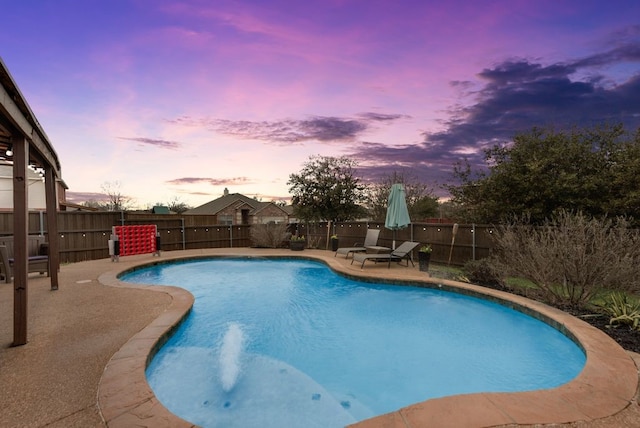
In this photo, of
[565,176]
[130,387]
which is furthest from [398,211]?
[130,387]

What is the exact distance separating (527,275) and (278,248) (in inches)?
423

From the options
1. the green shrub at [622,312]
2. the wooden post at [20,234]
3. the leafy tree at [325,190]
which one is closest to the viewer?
the wooden post at [20,234]

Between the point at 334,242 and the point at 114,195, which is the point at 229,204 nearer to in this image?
the point at 114,195

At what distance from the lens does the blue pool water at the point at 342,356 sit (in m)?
3.54

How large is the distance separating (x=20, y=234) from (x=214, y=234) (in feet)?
40.1

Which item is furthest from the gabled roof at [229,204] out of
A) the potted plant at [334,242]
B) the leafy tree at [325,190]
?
the potted plant at [334,242]

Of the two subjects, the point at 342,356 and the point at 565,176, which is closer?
the point at 342,356

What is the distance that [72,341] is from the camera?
3861mm

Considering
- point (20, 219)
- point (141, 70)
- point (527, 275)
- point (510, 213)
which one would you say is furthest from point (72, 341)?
point (510, 213)

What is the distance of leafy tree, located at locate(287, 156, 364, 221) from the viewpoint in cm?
1916

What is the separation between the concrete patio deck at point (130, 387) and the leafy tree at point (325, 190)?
1447cm

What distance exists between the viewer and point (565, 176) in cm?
896

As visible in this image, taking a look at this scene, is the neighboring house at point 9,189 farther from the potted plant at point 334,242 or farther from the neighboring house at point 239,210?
the neighboring house at point 239,210

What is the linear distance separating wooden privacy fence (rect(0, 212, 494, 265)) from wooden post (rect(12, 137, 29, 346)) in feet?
29.6
